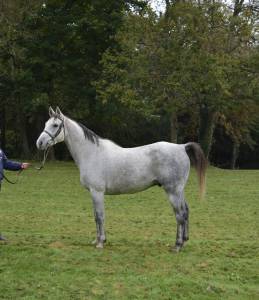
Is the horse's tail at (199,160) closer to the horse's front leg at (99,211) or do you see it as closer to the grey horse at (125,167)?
the grey horse at (125,167)

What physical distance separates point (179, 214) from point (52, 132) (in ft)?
8.57

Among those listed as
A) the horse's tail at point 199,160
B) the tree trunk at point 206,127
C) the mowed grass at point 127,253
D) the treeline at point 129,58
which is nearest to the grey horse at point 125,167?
the horse's tail at point 199,160

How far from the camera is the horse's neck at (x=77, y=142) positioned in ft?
29.2

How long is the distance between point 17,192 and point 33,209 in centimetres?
Result: 427

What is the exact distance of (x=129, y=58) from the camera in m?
27.2

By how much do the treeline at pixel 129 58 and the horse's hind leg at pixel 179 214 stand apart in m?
17.3

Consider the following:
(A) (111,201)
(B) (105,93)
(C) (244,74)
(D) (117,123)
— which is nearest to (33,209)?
(A) (111,201)

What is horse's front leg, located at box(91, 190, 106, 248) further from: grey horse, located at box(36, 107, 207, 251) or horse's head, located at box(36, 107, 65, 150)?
horse's head, located at box(36, 107, 65, 150)

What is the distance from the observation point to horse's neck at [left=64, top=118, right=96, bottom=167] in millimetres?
8914

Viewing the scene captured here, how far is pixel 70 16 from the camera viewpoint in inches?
1144

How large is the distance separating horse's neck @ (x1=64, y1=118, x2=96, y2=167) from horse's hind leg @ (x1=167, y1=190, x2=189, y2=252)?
162cm

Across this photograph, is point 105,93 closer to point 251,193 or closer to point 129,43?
point 129,43

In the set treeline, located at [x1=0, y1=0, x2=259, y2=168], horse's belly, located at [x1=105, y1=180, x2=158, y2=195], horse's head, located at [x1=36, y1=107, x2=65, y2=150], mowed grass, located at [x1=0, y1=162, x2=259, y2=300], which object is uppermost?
treeline, located at [x1=0, y1=0, x2=259, y2=168]

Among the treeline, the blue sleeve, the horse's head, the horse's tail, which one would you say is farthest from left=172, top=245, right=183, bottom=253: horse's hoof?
the treeline
